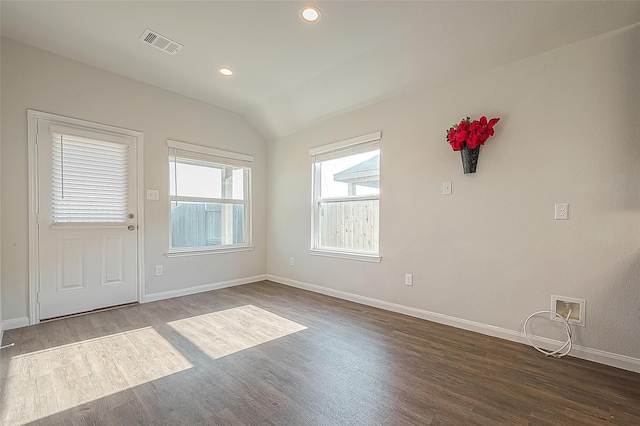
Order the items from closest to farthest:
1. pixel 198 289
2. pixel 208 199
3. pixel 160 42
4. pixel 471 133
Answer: pixel 471 133 → pixel 160 42 → pixel 198 289 → pixel 208 199

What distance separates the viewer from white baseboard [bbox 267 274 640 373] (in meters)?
2.01

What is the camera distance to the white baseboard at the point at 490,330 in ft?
6.59

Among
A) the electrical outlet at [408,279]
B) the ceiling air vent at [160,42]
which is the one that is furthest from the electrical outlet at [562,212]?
the ceiling air vent at [160,42]

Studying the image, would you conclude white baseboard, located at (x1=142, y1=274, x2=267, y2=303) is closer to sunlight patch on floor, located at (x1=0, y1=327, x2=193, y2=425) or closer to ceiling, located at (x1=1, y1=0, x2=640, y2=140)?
sunlight patch on floor, located at (x1=0, y1=327, x2=193, y2=425)

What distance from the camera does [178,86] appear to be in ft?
11.7

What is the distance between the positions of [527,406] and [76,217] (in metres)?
4.23

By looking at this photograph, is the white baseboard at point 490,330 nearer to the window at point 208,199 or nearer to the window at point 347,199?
the window at point 347,199

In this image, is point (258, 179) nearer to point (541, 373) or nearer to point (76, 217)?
point (76, 217)

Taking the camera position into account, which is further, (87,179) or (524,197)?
(87,179)

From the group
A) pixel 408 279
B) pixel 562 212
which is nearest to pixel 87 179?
pixel 408 279

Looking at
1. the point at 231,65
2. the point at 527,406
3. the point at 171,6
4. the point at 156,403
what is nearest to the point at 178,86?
the point at 231,65

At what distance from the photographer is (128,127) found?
11.1 feet

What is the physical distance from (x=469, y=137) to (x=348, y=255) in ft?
6.41

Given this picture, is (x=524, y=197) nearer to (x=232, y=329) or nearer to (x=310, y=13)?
(x=310, y=13)
